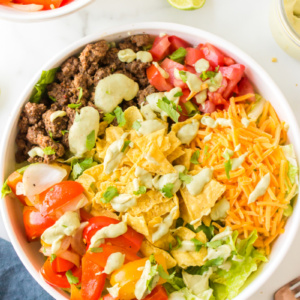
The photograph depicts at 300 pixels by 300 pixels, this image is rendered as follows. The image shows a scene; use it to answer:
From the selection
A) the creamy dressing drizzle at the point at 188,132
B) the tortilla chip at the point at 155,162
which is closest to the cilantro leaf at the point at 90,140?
the tortilla chip at the point at 155,162

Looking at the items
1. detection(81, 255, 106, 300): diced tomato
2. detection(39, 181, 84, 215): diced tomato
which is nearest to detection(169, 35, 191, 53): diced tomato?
detection(39, 181, 84, 215): diced tomato

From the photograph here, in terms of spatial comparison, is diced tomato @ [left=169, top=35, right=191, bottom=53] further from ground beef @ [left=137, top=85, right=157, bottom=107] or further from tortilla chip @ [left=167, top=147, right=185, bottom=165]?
tortilla chip @ [left=167, top=147, right=185, bottom=165]

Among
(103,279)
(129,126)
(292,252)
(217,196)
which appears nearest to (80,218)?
(103,279)

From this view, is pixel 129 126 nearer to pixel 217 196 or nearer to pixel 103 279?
pixel 217 196

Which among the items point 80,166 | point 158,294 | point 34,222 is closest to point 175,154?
point 80,166

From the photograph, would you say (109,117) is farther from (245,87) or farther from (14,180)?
(245,87)

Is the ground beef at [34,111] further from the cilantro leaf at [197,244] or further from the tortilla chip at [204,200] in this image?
the cilantro leaf at [197,244]
